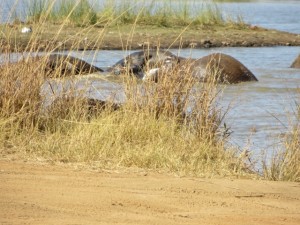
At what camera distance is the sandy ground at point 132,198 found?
4781mm

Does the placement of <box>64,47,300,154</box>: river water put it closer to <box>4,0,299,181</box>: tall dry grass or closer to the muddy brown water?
the muddy brown water

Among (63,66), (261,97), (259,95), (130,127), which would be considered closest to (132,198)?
(130,127)

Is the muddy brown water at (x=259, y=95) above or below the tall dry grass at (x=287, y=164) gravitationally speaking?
below

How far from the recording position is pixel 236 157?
6.74 m

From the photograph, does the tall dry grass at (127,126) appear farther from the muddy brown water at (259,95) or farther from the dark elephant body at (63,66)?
the muddy brown water at (259,95)

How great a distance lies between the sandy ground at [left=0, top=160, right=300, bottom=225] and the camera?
4.78m

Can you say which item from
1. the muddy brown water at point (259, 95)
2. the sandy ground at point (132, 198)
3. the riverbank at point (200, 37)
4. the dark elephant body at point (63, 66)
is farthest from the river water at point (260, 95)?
the sandy ground at point (132, 198)

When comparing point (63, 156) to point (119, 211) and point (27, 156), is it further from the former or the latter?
point (119, 211)

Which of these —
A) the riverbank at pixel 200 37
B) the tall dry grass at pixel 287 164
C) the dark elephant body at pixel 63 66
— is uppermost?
the dark elephant body at pixel 63 66

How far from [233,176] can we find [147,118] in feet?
4.07

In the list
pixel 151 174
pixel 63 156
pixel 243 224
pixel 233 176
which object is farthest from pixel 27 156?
pixel 243 224

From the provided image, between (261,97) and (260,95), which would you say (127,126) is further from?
(260,95)

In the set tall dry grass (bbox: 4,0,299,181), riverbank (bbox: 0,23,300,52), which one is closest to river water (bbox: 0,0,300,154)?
tall dry grass (bbox: 4,0,299,181)

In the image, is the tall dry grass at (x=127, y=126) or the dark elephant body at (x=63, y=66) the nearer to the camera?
the tall dry grass at (x=127, y=126)
